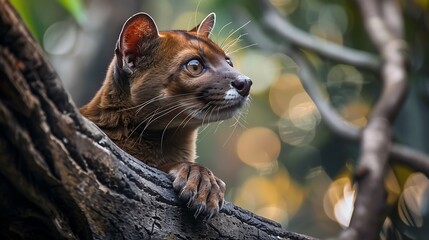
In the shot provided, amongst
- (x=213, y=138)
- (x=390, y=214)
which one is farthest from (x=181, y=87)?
(x=213, y=138)

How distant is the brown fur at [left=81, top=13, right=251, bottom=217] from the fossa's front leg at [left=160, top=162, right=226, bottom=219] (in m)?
0.42

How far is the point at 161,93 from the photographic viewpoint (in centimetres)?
361

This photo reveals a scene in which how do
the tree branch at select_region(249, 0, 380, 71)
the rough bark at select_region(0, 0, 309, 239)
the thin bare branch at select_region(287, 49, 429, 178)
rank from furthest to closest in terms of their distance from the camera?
the tree branch at select_region(249, 0, 380, 71), the thin bare branch at select_region(287, 49, 429, 178), the rough bark at select_region(0, 0, 309, 239)

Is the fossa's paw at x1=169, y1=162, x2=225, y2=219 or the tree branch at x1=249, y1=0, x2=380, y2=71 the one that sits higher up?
the tree branch at x1=249, y1=0, x2=380, y2=71

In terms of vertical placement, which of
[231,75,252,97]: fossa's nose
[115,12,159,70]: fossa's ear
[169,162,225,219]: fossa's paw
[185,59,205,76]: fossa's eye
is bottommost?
[169,162,225,219]: fossa's paw

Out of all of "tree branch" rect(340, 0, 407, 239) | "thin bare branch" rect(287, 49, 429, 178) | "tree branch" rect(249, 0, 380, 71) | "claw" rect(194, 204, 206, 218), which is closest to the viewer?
"claw" rect(194, 204, 206, 218)

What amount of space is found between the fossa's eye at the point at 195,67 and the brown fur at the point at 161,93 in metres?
0.02

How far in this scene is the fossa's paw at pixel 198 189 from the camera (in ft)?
9.01

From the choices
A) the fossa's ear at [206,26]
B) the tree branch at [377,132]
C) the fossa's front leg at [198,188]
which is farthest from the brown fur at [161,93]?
the tree branch at [377,132]

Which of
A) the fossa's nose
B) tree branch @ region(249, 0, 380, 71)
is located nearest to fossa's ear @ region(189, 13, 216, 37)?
the fossa's nose

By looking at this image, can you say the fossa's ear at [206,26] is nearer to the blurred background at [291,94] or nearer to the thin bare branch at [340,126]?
the blurred background at [291,94]

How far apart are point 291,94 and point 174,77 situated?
8.94 meters

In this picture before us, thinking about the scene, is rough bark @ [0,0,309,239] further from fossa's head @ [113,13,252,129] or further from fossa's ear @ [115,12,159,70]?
fossa's ear @ [115,12,159,70]

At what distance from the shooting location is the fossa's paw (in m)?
2.75
